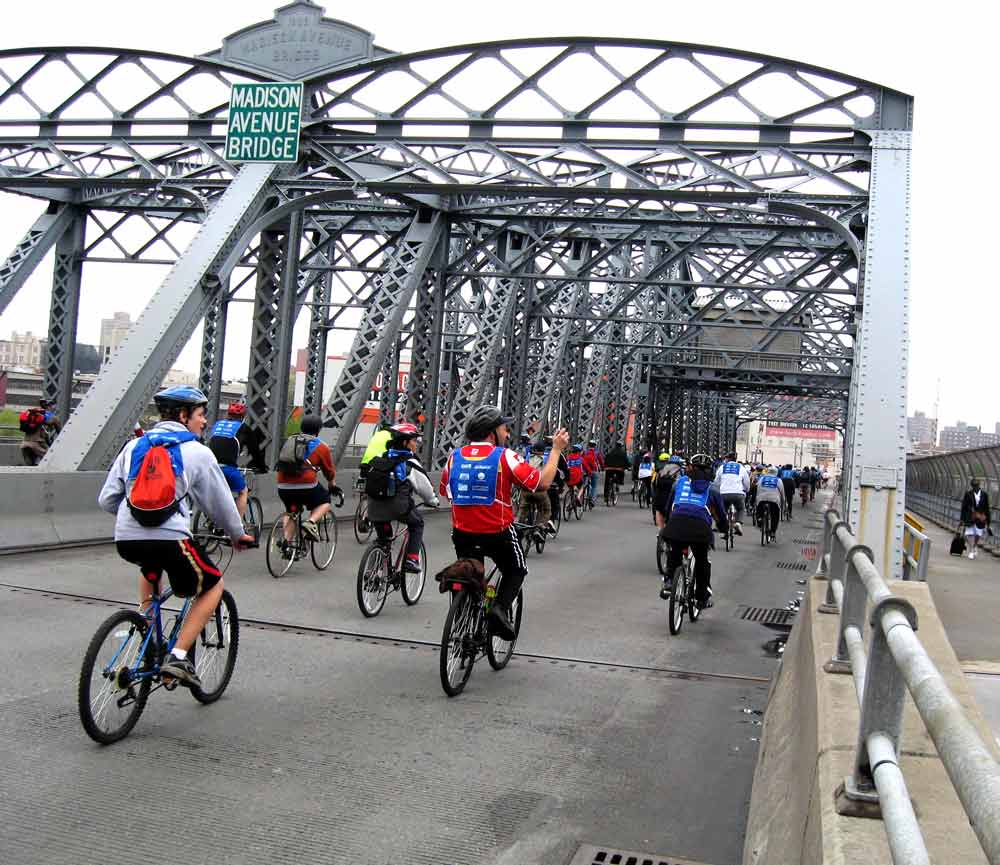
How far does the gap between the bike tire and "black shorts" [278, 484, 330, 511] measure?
0.74ft

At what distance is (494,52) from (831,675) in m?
12.9

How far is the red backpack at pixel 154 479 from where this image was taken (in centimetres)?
512

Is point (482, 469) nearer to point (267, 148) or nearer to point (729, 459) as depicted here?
point (267, 148)

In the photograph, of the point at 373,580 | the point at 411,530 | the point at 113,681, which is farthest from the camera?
the point at 411,530

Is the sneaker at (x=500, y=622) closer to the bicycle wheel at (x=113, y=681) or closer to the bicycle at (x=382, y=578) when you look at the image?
the bicycle at (x=382, y=578)

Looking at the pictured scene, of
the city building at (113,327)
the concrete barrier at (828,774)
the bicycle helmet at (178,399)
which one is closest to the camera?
the concrete barrier at (828,774)

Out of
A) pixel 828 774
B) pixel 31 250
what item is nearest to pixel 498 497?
pixel 828 774

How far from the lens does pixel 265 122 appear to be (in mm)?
16875

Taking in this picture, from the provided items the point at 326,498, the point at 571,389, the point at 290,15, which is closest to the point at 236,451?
the point at 326,498

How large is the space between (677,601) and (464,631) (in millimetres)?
3296

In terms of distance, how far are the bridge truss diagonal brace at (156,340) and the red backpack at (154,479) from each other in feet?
26.4

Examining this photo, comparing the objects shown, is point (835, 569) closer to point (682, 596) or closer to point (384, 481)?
point (682, 596)

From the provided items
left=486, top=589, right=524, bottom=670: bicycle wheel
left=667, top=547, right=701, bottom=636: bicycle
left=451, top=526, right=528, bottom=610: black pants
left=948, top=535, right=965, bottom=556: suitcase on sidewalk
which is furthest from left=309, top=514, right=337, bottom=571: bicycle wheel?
left=948, top=535, right=965, bottom=556: suitcase on sidewalk

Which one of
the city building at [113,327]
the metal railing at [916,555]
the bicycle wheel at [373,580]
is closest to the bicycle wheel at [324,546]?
the bicycle wheel at [373,580]
